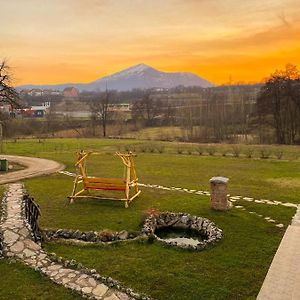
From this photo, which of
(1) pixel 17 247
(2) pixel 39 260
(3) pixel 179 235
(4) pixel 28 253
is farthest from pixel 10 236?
(3) pixel 179 235

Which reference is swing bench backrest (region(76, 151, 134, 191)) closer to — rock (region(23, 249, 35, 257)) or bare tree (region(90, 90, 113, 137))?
rock (region(23, 249, 35, 257))

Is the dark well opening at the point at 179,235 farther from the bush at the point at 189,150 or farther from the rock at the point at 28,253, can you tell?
the bush at the point at 189,150

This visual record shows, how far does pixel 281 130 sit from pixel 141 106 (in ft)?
124

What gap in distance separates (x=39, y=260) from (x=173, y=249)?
141 inches

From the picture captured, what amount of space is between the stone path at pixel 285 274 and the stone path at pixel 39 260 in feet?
9.18

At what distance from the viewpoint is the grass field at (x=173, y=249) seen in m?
8.62

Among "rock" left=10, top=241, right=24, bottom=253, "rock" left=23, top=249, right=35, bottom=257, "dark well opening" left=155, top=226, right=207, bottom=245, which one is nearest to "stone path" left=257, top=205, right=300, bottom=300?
"dark well opening" left=155, top=226, right=207, bottom=245

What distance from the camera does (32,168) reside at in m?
25.4

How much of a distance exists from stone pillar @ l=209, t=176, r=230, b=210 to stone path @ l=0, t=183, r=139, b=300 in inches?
267

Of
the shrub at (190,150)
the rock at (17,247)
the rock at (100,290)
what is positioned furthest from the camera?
the shrub at (190,150)

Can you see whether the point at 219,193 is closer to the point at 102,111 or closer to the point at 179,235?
the point at 179,235

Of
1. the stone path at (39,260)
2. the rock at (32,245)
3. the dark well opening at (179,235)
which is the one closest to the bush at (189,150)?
the dark well opening at (179,235)

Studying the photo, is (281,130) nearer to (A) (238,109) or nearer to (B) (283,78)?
(B) (283,78)

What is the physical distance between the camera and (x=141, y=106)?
269ft
